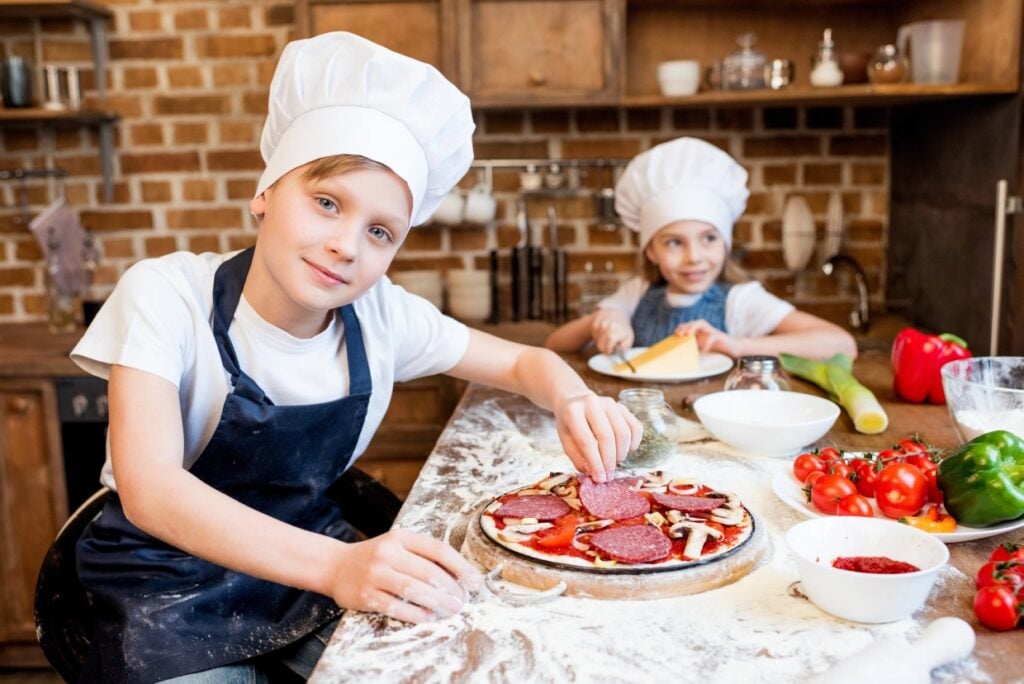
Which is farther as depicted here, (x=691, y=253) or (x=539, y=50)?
(x=539, y=50)

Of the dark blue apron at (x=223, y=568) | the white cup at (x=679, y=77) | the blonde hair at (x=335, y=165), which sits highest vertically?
the white cup at (x=679, y=77)

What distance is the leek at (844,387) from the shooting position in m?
1.59

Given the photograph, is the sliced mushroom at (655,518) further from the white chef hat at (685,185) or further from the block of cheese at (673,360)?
the white chef hat at (685,185)

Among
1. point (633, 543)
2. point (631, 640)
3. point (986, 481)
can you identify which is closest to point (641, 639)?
point (631, 640)

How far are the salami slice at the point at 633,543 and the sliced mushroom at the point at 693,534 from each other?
0.06ft

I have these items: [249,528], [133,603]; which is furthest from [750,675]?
[133,603]

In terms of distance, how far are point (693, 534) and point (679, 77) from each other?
73.7 inches

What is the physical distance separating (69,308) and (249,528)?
2.27m

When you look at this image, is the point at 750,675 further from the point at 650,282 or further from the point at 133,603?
the point at 650,282

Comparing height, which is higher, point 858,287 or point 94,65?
point 94,65

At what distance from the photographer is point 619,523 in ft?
3.72

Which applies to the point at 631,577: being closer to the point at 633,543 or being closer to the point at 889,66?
the point at 633,543

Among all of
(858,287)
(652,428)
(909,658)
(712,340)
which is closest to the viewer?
(909,658)

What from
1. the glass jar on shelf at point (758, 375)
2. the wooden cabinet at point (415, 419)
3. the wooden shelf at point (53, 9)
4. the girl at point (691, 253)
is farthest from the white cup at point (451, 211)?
the glass jar on shelf at point (758, 375)
